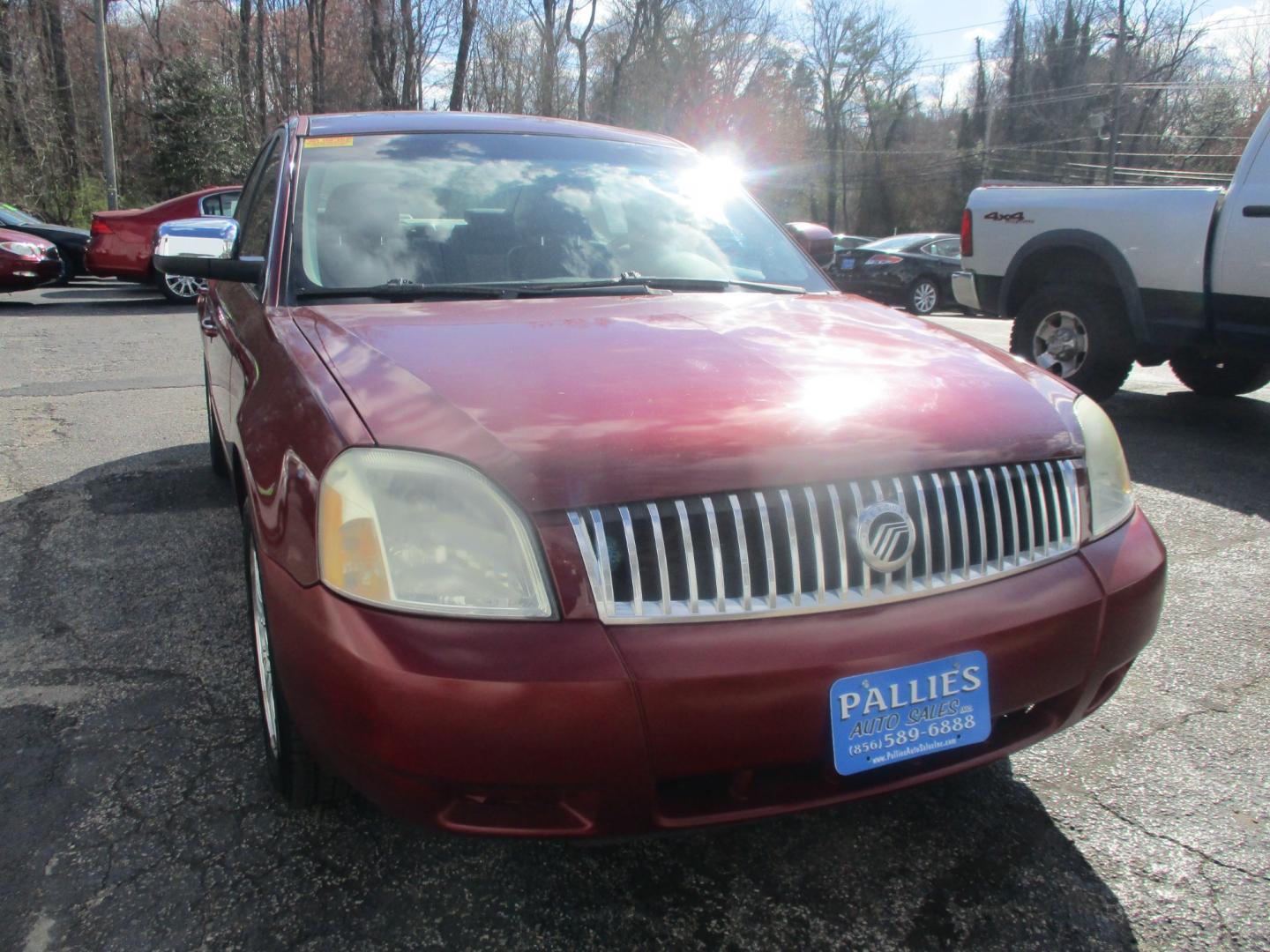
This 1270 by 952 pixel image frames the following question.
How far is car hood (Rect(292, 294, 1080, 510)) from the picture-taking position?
1.67 m

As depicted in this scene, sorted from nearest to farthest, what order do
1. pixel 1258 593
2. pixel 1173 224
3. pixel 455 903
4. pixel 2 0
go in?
pixel 455 903 → pixel 1258 593 → pixel 1173 224 → pixel 2 0

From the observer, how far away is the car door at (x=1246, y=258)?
540 cm

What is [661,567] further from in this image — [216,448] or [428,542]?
[216,448]

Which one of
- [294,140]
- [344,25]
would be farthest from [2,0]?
[294,140]

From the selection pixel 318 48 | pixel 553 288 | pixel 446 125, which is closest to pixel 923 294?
pixel 446 125

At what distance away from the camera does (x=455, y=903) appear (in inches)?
75.3

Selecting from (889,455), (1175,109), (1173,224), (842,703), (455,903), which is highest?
(1175,109)

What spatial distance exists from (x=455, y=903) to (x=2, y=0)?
31.3 m

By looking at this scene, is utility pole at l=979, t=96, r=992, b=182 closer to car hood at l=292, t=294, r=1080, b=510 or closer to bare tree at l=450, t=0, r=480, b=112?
bare tree at l=450, t=0, r=480, b=112

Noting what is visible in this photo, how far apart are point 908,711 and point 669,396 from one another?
685 mm

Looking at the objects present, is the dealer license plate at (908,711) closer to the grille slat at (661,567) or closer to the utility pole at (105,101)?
the grille slat at (661,567)

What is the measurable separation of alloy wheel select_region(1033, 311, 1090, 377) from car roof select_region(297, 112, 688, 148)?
12.9 ft

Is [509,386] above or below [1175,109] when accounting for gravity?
below

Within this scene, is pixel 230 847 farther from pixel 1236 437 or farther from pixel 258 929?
pixel 1236 437
